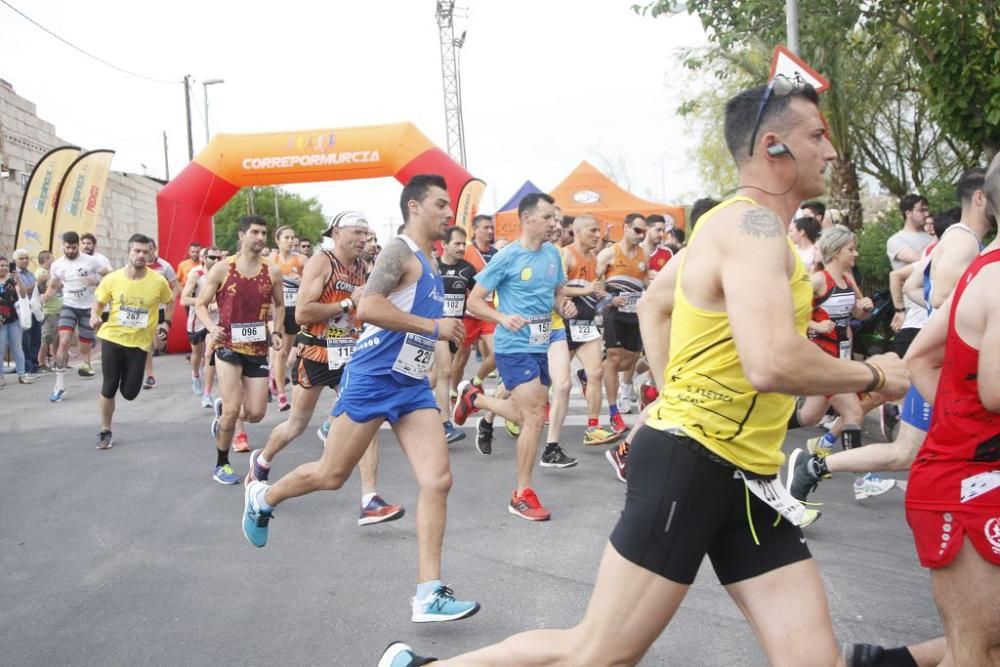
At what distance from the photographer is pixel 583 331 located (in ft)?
28.9

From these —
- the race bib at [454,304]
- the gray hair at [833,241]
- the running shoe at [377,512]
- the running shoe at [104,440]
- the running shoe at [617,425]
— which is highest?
the gray hair at [833,241]

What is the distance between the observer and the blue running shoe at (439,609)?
427 cm

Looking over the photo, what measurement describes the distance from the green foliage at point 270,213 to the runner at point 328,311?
2401 inches

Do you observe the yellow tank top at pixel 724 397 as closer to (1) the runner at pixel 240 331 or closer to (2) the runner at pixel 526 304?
(2) the runner at pixel 526 304

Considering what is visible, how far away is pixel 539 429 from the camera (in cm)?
639

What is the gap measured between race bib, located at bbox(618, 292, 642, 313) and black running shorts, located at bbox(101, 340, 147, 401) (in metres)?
4.62

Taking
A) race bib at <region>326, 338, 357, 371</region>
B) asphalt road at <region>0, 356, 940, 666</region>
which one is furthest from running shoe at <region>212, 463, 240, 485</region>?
race bib at <region>326, 338, 357, 371</region>

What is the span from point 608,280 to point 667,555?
25.4 feet

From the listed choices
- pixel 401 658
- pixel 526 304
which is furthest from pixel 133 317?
pixel 401 658

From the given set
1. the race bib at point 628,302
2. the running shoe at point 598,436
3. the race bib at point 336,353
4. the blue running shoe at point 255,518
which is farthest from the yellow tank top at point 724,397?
the race bib at point 628,302

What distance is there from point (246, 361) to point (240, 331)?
250 millimetres

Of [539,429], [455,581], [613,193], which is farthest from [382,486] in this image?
[613,193]

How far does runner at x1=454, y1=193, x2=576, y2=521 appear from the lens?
22.0 feet

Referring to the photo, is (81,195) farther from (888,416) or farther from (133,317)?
(888,416)
